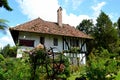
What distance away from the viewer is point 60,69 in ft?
17.1

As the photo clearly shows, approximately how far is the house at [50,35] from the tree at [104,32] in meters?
9.17

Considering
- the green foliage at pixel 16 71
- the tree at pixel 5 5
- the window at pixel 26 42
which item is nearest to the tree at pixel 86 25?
the window at pixel 26 42

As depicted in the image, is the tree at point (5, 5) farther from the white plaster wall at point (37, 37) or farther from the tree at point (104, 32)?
the tree at point (104, 32)

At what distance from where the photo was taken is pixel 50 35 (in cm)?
3734

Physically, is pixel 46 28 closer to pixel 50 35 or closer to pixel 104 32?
pixel 50 35

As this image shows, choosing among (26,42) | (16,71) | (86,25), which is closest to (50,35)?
(26,42)

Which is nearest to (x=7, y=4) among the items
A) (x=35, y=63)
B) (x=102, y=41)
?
(x=35, y=63)

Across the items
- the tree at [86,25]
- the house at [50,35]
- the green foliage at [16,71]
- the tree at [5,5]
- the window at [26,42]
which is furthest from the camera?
the tree at [86,25]

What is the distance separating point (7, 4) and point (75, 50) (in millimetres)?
25616

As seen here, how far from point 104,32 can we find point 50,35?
14821mm

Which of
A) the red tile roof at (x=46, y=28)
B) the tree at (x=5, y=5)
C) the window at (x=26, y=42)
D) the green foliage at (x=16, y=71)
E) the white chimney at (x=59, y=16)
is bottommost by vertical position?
the green foliage at (x=16, y=71)

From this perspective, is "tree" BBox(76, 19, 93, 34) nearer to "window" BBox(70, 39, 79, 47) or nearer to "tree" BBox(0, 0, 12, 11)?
"window" BBox(70, 39, 79, 47)

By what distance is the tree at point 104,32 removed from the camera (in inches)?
1880

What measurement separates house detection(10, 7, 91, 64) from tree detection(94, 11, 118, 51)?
9.17 metres
